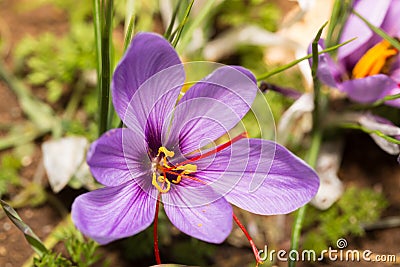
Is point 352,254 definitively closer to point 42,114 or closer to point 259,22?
point 259,22

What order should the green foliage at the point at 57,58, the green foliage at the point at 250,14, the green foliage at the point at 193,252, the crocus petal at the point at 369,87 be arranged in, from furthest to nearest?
the green foliage at the point at 250,14, the green foliage at the point at 57,58, the green foliage at the point at 193,252, the crocus petal at the point at 369,87

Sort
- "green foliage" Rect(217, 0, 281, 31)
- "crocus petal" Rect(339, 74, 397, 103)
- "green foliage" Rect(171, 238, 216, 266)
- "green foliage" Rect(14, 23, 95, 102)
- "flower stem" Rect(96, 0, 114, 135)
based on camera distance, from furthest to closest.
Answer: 1. "green foliage" Rect(217, 0, 281, 31)
2. "green foliage" Rect(14, 23, 95, 102)
3. "green foliage" Rect(171, 238, 216, 266)
4. "crocus petal" Rect(339, 74, 397, 103)
5. "flower stem" Rect(96, 0, 114, 135)

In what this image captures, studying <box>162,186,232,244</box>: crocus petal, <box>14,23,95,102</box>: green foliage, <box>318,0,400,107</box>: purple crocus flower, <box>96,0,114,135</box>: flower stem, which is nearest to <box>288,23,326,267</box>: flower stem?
<box>318,0,400,107</box>: purple crocus flower

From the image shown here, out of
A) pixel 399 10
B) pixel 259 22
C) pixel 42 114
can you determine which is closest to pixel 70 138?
pixel 42 114

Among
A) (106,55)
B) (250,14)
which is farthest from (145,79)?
(250,14)

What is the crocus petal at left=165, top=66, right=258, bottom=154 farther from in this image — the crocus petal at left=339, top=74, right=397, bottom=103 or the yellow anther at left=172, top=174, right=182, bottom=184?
the crocus petal at left=339, top=74, right=397, bottom=103

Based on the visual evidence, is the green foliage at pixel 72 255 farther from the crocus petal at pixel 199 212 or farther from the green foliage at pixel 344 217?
the green foliage at pixel 344 217

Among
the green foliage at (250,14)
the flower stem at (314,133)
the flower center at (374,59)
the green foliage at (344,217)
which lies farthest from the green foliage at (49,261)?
the green foliage at (250,14)
